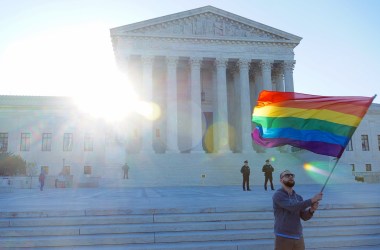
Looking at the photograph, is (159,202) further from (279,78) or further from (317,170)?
(279,78)

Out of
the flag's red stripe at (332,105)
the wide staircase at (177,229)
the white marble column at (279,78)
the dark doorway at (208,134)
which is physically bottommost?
the wide staircase at (177,229)

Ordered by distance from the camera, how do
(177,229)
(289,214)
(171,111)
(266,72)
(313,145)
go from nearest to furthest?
(289,214) → (313,145) → (177,229) → (171,111) → (266,72)

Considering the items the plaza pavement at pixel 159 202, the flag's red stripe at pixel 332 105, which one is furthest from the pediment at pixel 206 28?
the flag's red stripe at pixel 332 105

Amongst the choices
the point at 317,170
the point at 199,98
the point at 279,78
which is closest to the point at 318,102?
the point at 317,170

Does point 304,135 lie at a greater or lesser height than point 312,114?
lesser

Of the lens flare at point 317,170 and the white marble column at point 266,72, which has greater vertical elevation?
the white marble column at point 266,72

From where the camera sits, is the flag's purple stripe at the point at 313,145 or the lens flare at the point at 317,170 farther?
the lens flare at the point at 317,170

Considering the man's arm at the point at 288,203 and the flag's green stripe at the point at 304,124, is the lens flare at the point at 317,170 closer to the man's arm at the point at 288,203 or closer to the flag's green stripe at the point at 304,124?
the flag's green stripe at the point at 304,124

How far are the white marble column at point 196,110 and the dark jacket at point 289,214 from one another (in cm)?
3453

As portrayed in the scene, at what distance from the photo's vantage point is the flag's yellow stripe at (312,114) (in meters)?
6.31

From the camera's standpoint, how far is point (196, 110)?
4266 cm

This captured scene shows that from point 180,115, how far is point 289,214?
42.3 meters

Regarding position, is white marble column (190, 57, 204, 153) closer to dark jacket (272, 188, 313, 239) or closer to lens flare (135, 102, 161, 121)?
lens flare (135, 102, 161, 121)

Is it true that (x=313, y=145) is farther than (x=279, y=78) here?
No
